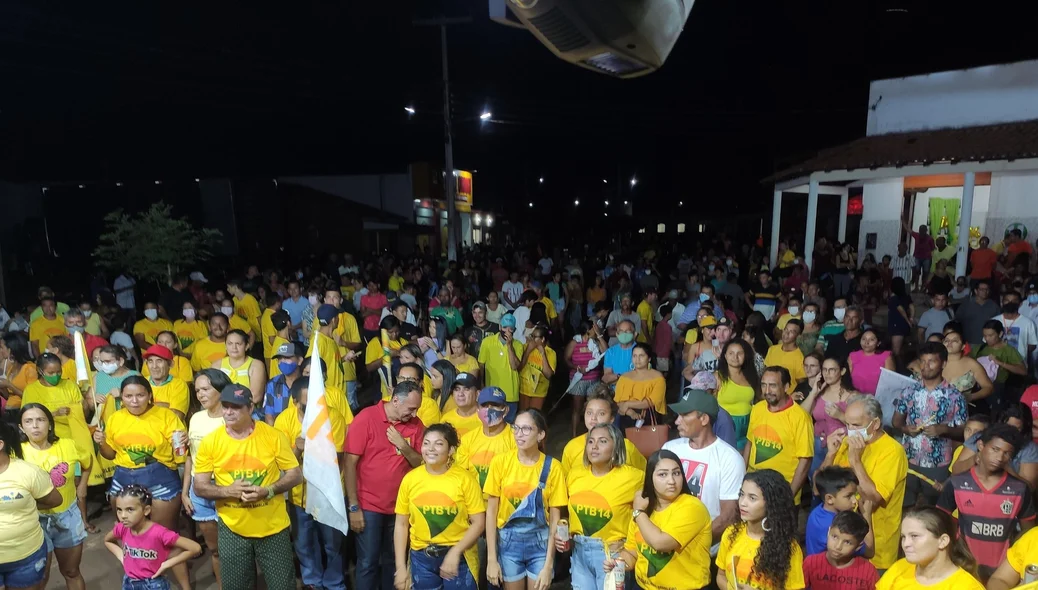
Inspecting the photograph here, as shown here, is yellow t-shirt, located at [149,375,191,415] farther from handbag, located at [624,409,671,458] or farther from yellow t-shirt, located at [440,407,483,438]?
handbag, located at [624,409,671,458]

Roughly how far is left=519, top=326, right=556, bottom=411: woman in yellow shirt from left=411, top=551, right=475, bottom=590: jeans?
3.44 metres

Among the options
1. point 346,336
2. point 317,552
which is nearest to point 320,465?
point 317,552

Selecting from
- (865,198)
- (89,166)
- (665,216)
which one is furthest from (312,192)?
(665,216)

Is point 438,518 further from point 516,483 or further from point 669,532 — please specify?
point 669,532

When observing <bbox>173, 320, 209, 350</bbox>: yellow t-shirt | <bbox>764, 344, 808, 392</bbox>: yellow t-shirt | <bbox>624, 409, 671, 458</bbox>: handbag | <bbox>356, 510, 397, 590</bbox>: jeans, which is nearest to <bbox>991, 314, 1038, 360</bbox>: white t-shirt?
<bbox>764, 344, 808, 392</bbox>: yellow t-shirt

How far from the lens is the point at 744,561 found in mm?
3219

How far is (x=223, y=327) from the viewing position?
24.4ft

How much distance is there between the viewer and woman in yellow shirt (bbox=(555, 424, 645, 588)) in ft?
12.5

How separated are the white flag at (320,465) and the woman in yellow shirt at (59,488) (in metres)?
1.67

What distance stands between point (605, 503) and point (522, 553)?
28.6 inches

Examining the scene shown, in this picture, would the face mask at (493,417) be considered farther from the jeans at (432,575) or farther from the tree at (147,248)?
the tree at (147,248)

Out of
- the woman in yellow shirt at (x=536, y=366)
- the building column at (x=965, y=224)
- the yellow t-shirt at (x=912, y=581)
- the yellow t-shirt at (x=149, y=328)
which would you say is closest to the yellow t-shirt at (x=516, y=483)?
the yellow t-shirt at (x=912, y=581)

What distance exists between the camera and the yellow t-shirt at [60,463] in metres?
4.41

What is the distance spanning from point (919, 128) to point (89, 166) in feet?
88.3
